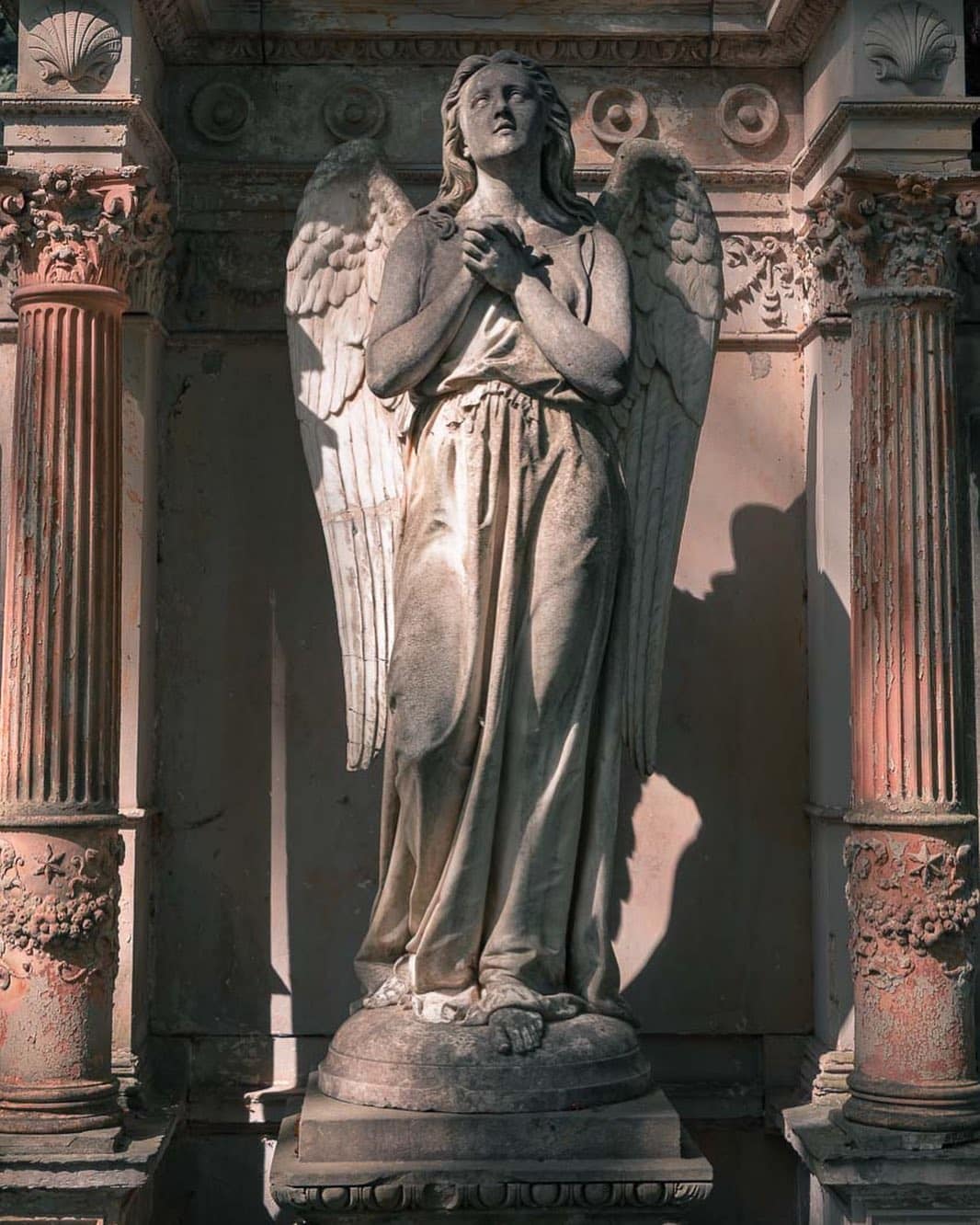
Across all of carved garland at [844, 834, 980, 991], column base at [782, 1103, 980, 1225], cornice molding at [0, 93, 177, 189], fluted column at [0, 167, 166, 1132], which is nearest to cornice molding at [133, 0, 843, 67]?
cornice molding at [0, 93, 177, 189]

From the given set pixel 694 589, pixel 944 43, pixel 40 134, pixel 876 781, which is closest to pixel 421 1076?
pixel 876 781

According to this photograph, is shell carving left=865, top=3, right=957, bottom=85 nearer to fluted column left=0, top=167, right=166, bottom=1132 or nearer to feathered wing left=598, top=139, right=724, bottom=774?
feathered wing left=598, top=139, right=724, bottom=774

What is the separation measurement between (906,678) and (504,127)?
7.63 feet

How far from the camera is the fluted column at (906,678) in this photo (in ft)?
20.4

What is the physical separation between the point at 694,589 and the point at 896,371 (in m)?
1.27

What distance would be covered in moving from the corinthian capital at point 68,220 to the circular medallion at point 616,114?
190cm

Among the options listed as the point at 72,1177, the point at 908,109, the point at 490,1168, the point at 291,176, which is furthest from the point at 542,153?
the point at 72,1177

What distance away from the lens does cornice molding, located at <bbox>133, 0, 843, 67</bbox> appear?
717 centimetres

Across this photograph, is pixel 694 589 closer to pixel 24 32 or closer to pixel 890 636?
pixel 890 636

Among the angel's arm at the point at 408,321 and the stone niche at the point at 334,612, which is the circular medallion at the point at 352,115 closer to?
the stone niche at the point at 334,612

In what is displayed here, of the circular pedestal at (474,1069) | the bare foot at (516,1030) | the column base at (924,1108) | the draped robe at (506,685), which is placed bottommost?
the column base at (924,1108)

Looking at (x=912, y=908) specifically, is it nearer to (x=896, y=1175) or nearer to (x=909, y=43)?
(x=896, y=1175)

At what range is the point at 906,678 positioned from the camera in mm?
6348

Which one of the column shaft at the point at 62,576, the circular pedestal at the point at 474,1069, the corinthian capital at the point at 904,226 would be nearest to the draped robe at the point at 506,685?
the circular pedestal at the point at 474,1069
